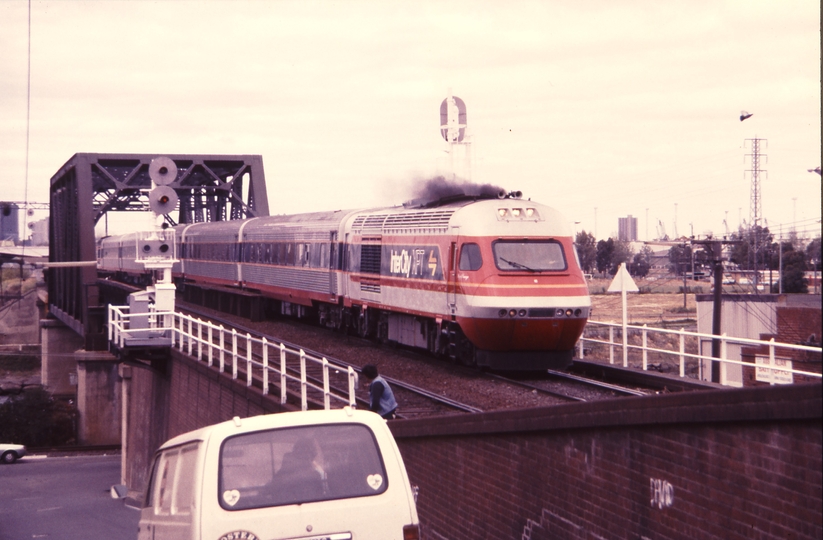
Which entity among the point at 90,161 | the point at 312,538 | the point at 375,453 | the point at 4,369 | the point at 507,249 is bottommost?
the point at 4,369

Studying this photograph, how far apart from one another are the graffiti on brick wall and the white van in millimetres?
1812

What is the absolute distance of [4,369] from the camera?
314 feet

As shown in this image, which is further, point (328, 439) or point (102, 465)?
point (102, 465)

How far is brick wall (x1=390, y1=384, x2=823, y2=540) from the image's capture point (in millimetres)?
5992

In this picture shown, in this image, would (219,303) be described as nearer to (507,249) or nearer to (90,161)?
(90,161)

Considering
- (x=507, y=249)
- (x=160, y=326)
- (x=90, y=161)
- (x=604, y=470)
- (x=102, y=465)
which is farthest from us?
(x=90, y=161)

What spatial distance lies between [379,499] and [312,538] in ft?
1.65

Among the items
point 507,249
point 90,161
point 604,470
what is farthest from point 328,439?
point 90,161

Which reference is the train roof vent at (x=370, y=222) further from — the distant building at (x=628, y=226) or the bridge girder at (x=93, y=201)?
the distant building at (x=628, y=226)

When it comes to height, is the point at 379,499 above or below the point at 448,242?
below

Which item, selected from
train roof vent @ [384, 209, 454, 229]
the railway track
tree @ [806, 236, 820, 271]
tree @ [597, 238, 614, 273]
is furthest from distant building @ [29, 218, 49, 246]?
tree @ [806, 236, 820, 271]

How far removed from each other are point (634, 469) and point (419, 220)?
12.3 m

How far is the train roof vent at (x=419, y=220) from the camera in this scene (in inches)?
722

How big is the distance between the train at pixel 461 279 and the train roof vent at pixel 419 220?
27 millimetres
